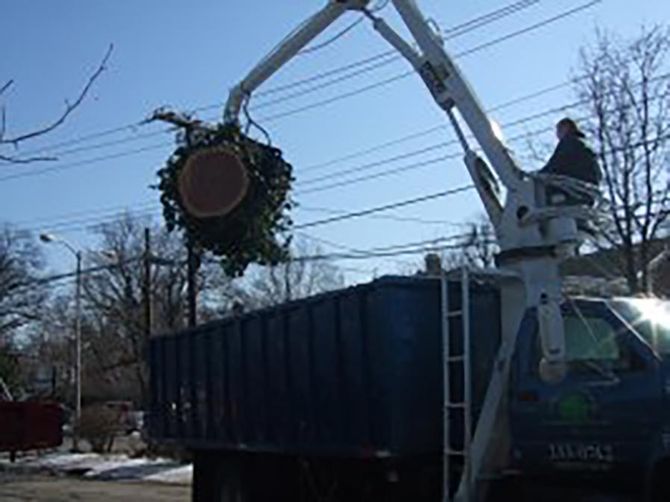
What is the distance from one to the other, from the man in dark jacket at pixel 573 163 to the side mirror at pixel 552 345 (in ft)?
4.94

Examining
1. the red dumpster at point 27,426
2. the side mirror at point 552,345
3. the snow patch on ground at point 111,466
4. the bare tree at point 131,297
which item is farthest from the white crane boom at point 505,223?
the bare tree at point 131,297

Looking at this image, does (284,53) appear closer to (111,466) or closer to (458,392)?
(458,392)

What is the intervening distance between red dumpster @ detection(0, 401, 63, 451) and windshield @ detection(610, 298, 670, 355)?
40.4 feet

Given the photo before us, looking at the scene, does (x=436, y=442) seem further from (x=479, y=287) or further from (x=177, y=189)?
(x=177, y=189)

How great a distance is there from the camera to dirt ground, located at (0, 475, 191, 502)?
71.2 ft

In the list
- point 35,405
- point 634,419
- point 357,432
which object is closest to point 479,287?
point 357,432

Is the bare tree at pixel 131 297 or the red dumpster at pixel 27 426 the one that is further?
the bare tree at pixel 131 297

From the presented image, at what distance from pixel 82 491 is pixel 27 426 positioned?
5325 mm

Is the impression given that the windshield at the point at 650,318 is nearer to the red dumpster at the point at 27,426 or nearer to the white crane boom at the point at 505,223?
the white crane boom at the point at 505,223

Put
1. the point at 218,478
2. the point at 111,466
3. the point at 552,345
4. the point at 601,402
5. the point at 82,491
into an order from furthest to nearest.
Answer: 1. the point at 111,466
2. the point at 82,491
3. the point at 218,478
4. the point at 552,345
5. the point at 601,402

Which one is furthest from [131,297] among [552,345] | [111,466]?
[552,345]

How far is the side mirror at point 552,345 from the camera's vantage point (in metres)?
8.89

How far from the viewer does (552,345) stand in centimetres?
895

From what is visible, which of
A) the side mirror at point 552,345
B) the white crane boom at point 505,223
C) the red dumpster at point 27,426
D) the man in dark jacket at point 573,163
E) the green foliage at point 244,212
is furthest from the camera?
the red dumpster at point 27,426
